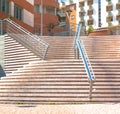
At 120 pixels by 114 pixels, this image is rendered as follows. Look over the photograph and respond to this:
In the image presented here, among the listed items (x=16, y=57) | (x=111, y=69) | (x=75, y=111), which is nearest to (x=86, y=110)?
(x=75, y=111)

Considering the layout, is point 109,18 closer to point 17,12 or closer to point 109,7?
point 109,7

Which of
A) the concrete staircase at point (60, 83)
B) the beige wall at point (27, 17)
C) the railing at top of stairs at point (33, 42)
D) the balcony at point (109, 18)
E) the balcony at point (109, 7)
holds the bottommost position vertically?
the concrete staircase at point (60, 83)

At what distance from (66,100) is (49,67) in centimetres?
265

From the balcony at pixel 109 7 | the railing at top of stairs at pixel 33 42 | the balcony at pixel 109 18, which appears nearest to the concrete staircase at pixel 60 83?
the railing at top of stairs at pixel 33 42

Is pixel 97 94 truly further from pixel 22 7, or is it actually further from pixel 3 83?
pixel 22 7

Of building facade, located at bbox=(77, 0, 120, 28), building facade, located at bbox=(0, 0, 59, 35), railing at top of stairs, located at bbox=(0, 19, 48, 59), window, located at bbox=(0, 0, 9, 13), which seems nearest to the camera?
railing at top of stairs, located at bbox=(0, 19, 48, 59)

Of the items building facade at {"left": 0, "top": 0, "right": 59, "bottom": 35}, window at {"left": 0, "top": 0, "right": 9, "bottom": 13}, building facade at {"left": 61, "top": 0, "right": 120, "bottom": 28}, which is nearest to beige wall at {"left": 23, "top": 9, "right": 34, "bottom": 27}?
building facade at {"left": 0, "top": 0, "right": 59, "bottom": 35}

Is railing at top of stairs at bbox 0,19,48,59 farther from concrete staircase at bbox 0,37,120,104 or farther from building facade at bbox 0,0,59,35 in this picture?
building facade at bbox 0,0,59,35

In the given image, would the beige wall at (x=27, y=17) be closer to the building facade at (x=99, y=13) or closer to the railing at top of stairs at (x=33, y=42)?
the railing at top of stairs at (x=33, y=42)

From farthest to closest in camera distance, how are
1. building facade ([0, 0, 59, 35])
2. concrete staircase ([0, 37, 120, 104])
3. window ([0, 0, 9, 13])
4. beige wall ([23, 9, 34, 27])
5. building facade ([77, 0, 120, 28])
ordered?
1. building facade ([77, 0, 120, 28])
2. beige wall ([23, 9, 34, 27])
3. building facade ([0, 0, 59, 35])
4. window ([0, 0, 9, 13])
5. concrete staircase ([0, 37, 120, 104])

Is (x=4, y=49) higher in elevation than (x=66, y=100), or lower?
higher

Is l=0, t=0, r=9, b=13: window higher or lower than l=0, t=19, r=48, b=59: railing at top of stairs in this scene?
higher

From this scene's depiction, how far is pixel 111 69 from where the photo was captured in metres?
16.8

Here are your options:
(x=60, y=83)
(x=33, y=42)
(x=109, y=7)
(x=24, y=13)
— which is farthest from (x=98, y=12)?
(x=60, y=83)
